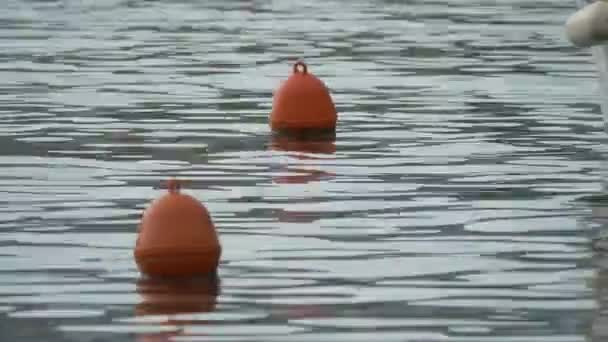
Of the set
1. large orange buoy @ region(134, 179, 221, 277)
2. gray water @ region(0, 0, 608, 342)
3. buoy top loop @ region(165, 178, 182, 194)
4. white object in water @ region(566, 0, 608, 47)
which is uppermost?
white object in water @ region(566, 0, 608, 47)

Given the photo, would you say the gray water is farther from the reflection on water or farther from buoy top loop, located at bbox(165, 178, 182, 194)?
buoy top loop, located at bbox(165, 178, 182, 194)

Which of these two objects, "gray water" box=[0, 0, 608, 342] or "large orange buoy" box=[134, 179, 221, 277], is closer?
"gray water" box=[0, 0, 608, 342]

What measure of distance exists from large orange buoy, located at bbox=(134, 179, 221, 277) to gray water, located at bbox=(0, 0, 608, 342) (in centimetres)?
12

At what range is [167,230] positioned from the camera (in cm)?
969

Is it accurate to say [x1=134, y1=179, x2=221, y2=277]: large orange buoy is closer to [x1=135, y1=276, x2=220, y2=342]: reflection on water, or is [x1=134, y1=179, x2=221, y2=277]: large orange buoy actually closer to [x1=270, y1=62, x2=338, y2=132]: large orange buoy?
[x1=135, y1=276, x2=220, y2=342]: reflection on water

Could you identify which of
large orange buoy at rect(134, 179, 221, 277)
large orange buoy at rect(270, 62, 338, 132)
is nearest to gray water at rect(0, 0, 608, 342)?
large orange buoy at rect(134, 179, 221, 277)

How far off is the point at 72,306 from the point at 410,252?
2.07 meters

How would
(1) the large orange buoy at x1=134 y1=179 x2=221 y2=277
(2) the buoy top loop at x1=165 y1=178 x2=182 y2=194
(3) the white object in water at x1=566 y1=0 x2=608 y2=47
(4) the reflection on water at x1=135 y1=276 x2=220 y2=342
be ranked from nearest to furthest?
(4) the reflection on water at x1=135 y1=276 x2=220 y2=342 → (1) the large orange buoy at x1=134 y1=179 x2=221 y2=277 → (2) the buoy top loop at x1=165 y1=178 x2=182 y2=194 → (3) the white object in water at x1=566 y1=0 x2=608 y2=47

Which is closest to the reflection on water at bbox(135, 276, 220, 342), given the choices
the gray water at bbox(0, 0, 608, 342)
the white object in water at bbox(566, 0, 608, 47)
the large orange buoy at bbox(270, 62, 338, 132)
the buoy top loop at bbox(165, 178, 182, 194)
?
the gray water at bbox(0, 0, 608, 342)

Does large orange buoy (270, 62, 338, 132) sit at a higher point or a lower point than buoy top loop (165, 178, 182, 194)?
lower

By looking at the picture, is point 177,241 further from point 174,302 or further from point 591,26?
point 591,26

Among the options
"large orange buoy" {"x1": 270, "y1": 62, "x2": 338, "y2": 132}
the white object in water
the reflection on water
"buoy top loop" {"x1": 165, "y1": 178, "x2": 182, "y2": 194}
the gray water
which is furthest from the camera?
"large orange buoy" {"x1": 270, "y1": 62, "x2": 338, "y2": 132}

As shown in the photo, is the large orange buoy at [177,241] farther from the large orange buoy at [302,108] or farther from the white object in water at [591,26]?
the large orange buoy at [302,108]

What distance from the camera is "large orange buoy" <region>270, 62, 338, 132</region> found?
1623 centimetres
